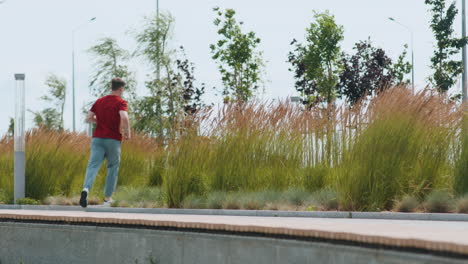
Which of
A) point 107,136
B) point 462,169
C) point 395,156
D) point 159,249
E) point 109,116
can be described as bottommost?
point 159,249

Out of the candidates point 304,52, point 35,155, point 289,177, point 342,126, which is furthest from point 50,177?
point 304,52

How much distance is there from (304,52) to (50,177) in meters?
20.2

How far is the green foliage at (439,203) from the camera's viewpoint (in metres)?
9.19

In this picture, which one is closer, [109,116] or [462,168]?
[462,168]

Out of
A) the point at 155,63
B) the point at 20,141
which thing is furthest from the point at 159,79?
the point at 20,141

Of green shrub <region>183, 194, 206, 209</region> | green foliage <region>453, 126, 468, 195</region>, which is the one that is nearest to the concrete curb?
green shrub <region>183, 194, 206, 209</region>

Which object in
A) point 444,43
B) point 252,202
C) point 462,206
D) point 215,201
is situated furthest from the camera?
point 444,43

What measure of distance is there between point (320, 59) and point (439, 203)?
23.2 metres

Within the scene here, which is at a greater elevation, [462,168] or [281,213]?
[462,168]

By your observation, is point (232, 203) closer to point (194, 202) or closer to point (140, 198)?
point (194, 202)

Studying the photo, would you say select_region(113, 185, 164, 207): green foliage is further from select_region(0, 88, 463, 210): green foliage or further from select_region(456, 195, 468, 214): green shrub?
select_region(456, 195, 468, 214): green shrub

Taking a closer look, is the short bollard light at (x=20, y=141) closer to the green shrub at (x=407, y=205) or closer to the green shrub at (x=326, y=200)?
the green shrub at (x=326, y=200)

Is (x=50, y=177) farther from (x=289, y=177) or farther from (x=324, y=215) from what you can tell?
(x=324, y=215)

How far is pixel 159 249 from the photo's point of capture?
6.96m
